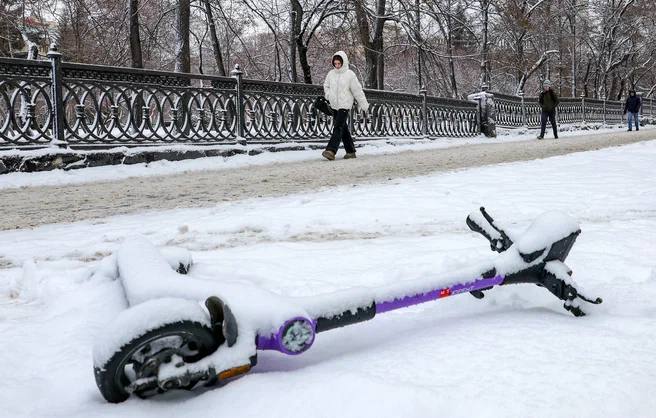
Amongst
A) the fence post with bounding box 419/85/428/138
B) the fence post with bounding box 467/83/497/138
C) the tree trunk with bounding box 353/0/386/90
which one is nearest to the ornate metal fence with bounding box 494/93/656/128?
the fence post with bounding box 467/83/497/138

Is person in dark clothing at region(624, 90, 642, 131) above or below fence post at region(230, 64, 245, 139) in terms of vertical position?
above

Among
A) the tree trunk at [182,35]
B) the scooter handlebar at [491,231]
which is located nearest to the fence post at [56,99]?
the tree trunk at [182,35]

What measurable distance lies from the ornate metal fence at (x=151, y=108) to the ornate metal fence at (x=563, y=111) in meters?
9.03

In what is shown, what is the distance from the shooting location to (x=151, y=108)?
39.3 ft

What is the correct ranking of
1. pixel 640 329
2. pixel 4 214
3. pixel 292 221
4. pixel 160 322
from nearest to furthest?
pixel 160 322
pixel 640 329
pixel 292 221
pixel 4 214

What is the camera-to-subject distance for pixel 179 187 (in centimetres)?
639

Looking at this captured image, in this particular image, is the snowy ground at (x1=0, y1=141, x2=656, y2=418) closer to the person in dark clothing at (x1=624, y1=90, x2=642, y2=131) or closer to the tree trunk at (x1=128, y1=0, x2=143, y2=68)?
the tree trunk at (x1=128, y1=0, x2=143, y2=68)

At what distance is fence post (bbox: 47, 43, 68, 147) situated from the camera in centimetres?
890

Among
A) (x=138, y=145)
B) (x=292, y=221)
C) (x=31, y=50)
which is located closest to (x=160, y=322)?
(x=292, y=221)

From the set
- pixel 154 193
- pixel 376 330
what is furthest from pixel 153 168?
pixel 376 330

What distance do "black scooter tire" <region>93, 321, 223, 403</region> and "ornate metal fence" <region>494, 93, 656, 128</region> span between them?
901 inches

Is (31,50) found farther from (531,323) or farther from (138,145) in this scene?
(531,323)

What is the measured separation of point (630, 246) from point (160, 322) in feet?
7.59

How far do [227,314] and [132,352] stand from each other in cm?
20
